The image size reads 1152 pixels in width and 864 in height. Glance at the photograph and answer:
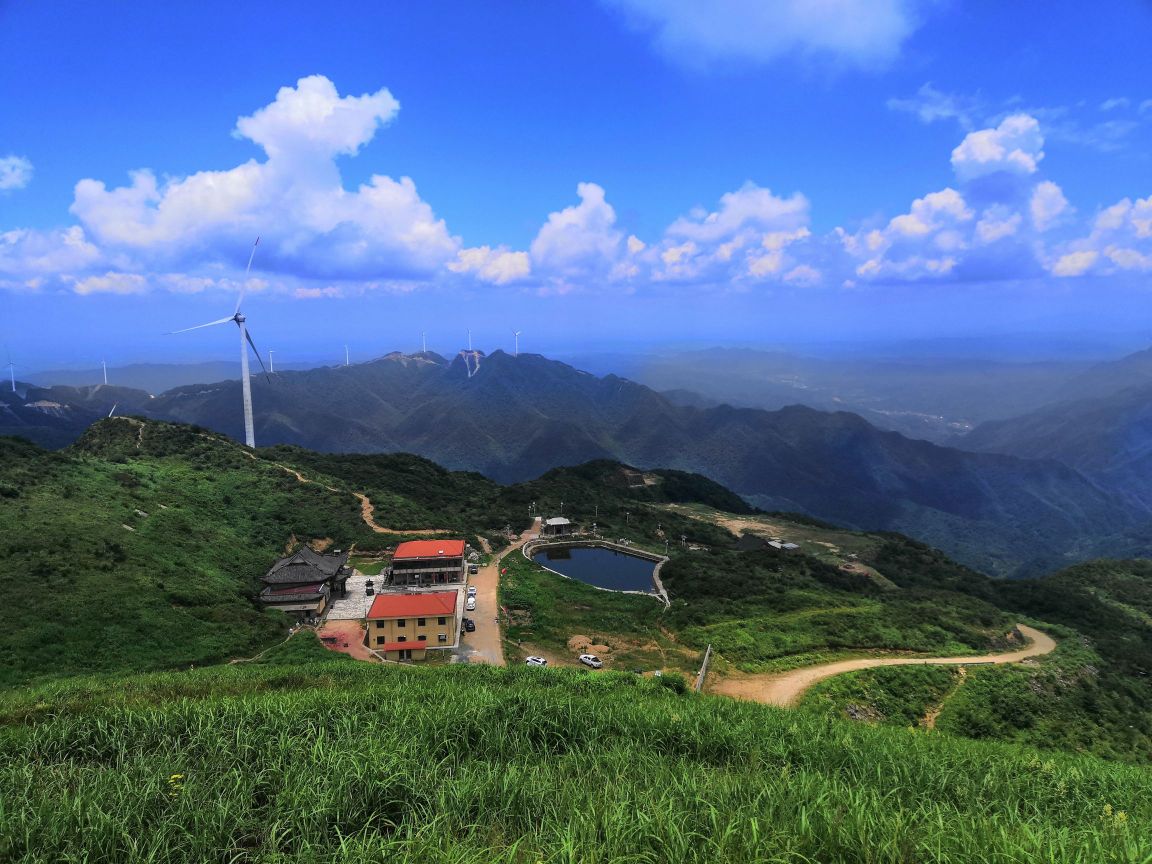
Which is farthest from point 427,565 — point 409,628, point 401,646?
point 401,646

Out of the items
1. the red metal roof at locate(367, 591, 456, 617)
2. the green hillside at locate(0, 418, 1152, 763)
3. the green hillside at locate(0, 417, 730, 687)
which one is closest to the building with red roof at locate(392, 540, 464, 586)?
the green hillside at locate(0, 418, 1152, 763)

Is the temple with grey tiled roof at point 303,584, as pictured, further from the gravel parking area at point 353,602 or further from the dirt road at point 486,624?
the dirt road at point 486,624

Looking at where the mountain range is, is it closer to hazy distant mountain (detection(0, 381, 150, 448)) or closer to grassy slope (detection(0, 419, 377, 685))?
hazy distant mountain (detection(0, 381, 150, 448))

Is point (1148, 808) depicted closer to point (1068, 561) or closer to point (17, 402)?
point (1068, 561)

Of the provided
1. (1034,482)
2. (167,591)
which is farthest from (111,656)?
(1034,482)

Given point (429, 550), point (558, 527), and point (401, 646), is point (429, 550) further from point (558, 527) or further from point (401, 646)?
point (558, 527)

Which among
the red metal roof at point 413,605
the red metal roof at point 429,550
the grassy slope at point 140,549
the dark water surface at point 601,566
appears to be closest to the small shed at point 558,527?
the dark water surface at point 601,566

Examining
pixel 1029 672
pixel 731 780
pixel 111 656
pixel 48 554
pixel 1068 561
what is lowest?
pixel 1068 561
